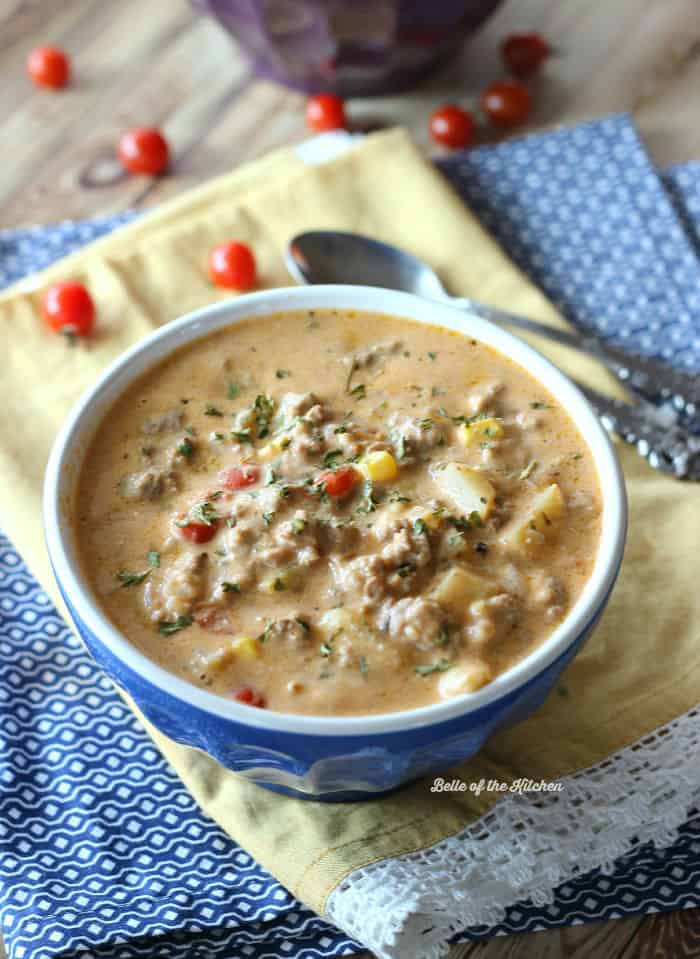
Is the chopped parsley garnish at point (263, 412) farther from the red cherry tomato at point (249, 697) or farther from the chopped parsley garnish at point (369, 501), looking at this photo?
the red cherry tomato at point (249, 697)

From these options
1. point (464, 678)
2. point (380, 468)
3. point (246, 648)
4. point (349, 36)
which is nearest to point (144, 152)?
point (349, 36)

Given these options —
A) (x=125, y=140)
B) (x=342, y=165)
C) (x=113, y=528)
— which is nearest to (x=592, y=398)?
(x=342, y=165)

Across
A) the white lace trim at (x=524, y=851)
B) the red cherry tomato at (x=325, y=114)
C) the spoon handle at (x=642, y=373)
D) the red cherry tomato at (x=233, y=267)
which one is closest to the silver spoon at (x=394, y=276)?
the spoon handle at (x=642, y=373)

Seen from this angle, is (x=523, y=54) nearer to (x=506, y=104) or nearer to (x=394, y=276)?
(x=506, y=104)

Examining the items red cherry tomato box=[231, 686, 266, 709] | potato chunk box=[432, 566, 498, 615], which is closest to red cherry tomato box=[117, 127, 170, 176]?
potato chunk box=[432, 566, 498, 615]

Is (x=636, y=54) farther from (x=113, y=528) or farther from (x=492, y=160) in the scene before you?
(x=113, y=528)

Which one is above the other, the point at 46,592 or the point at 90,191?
the point at 90,191
